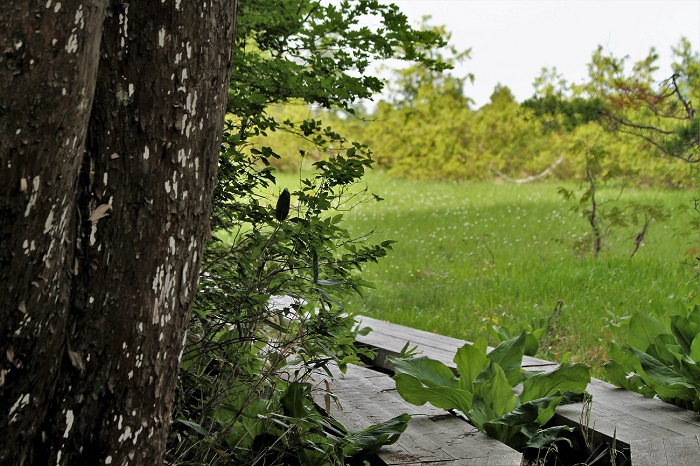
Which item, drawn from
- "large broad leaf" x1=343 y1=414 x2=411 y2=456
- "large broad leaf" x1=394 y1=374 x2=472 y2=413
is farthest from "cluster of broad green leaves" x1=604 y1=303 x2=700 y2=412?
"large broad leaf" x1=343 y1=414 x2=411 y2=456

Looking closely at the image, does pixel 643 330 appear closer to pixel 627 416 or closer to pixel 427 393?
pixel 627 416

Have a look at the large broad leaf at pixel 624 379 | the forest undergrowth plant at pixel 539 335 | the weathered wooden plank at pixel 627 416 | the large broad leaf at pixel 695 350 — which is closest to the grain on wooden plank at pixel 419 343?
the weathered wooden plank at pixel 627 416

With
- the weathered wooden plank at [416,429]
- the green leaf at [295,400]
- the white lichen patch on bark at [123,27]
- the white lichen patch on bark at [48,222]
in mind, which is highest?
the white lichen patch on bark at [123,27]

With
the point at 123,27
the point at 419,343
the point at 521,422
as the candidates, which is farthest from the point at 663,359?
the point at 123,27

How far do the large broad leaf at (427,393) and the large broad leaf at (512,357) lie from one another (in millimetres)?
308

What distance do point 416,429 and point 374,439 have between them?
0.27m

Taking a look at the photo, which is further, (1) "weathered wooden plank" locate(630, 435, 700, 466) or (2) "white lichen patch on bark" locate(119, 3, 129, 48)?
(1) "weathered wooden plank" locate(630, 435, 700, 466)

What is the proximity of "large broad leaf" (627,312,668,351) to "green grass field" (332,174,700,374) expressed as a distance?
0.70 ft

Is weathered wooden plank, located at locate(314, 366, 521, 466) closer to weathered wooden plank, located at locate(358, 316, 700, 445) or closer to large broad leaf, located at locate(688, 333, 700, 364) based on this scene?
weathered wooden plank, located at locate(358, 316, 700, 445)

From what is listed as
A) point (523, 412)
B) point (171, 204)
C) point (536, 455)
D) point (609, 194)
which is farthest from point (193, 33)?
point (609, 194)

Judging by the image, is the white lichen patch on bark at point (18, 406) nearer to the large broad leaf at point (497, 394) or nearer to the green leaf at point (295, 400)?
the green leaf at point (295, 400)

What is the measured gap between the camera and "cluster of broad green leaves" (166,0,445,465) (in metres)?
2.26

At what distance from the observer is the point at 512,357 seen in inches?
113

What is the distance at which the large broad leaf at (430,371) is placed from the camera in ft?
9.01
